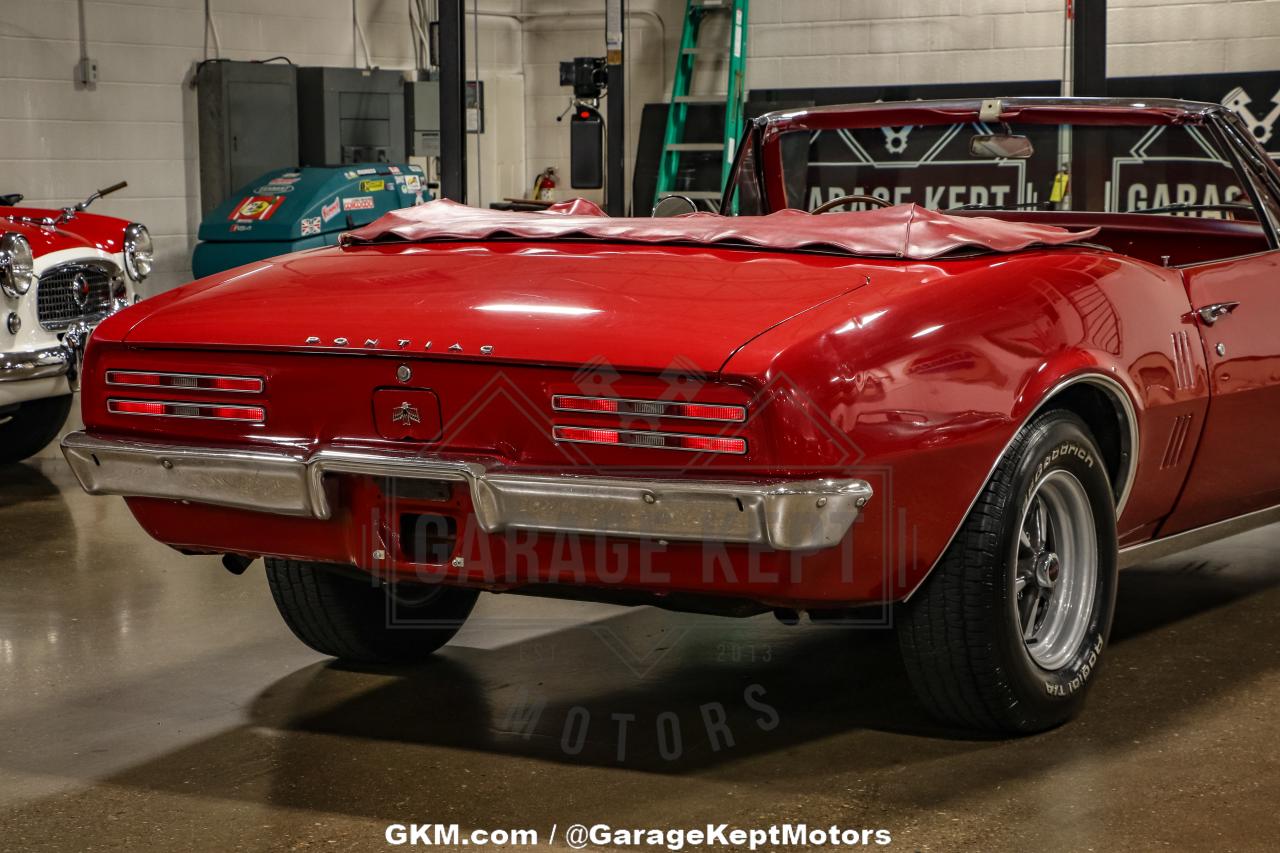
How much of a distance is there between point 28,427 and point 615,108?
5.61 m

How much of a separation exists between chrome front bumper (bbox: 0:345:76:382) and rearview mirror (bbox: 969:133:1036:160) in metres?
3.64

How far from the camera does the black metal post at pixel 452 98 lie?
9.34m

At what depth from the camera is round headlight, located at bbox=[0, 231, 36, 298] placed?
19.6ft

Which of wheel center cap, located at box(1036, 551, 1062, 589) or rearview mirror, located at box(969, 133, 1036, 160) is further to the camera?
rearview mirror, located at box(969, 133, 1036, 160)

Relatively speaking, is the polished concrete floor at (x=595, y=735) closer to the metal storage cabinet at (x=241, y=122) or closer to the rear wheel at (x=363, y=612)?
the rear wheel at (x=363, y=612)

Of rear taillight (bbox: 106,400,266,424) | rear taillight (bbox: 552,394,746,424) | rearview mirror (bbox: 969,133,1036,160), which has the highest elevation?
rearview mirror (bbox: 969,133,1036,160)

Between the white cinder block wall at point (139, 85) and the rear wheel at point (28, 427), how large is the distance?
4435 millimetres

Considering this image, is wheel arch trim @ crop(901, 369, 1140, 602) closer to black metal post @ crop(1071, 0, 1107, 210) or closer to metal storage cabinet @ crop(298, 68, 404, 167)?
black metal post @ crop(1071, 0, 1107, 210)

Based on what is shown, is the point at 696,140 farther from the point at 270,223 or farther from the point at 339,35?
the point at 270,223

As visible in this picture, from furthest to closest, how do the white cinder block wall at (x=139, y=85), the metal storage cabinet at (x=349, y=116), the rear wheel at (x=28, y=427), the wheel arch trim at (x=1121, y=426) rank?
the metal storage cabinet at (x=349, y=116) < the white cinder block wall at (x=139, y=85) < the rear wheel at (x=28, y=427) < the wheel arch trim at (x=1121, y=426)

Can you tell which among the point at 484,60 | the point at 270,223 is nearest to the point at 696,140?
the point at 484,60

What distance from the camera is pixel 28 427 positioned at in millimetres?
6633

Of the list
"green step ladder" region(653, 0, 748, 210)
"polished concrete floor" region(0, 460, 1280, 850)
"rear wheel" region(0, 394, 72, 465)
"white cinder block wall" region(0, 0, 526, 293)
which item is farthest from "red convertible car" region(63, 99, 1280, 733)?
"green step ladder" region(653, 0, 748, 210)

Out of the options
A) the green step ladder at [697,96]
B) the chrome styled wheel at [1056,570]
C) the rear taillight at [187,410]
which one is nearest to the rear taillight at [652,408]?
the rear taillight at [187,410]
